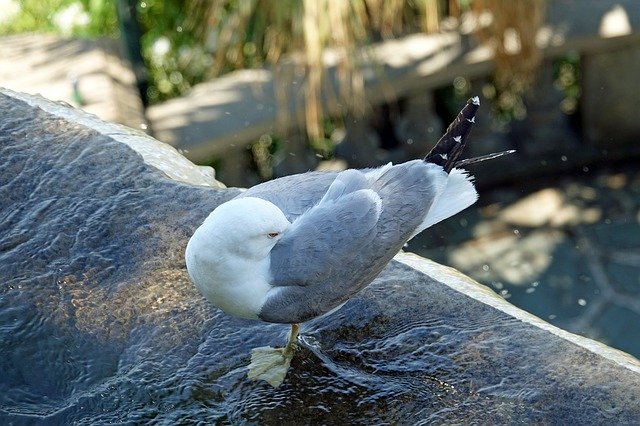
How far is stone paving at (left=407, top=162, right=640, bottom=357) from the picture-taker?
4520mm

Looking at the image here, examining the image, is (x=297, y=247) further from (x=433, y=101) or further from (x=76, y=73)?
(x=433, y=101)

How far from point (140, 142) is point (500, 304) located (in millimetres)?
1167

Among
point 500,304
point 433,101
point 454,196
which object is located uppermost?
point 454,196

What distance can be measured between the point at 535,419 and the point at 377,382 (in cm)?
34

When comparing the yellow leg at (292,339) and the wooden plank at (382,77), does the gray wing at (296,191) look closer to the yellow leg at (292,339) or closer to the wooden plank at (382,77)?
the yellow leg at (292,339)

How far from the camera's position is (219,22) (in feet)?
14.8

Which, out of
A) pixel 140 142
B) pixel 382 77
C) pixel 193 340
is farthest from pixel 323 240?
pixel 382 77

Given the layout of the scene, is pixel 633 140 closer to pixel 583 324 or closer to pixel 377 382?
pixel 583 324

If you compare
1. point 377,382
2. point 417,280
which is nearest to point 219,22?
point 417,280

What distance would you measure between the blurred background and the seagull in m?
1.81

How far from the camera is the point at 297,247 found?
2.07 meters

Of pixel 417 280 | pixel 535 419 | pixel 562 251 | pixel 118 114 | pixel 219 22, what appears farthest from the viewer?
pixel 562 251

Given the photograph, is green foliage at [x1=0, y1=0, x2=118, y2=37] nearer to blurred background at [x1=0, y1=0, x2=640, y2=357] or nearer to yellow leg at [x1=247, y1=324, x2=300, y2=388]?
blurred background at [x1=0, y1=0, x2=640, y2=357]

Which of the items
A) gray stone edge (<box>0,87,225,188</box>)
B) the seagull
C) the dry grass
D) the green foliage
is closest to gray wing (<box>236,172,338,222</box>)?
the seagull
